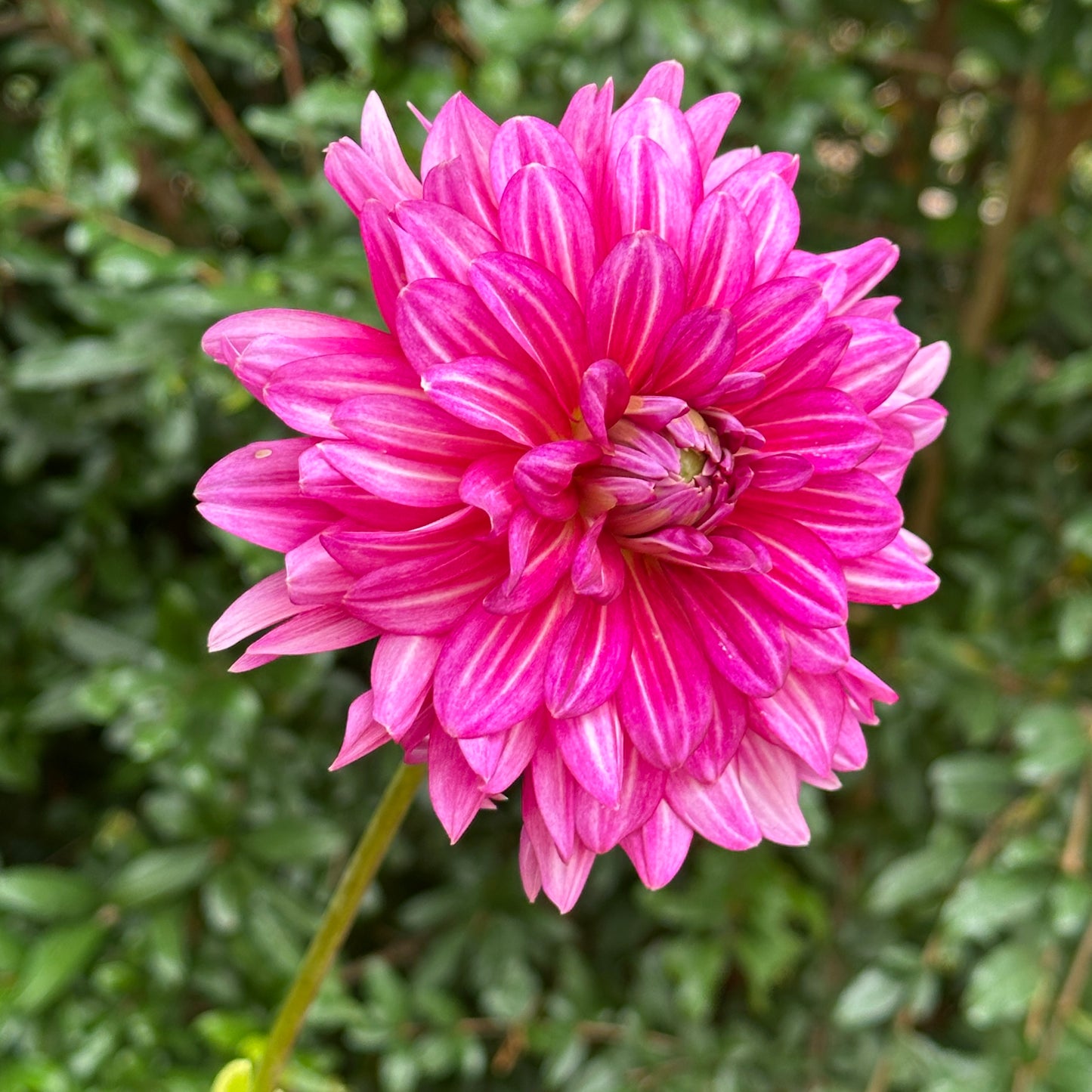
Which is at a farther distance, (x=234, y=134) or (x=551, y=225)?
(x=234, y=134)

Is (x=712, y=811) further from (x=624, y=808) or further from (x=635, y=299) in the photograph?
(x=635, y=299)

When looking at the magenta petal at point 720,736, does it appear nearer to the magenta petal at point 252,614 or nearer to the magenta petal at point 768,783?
the magenta petal at point 768,783

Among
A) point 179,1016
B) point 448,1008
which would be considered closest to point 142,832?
point 179,1016

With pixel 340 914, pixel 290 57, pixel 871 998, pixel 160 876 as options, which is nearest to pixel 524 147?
pixel 340 914

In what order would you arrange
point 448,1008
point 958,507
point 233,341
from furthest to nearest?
point 958,507
point 448,1008
point 233,341

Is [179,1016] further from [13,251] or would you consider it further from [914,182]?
[914,182]
